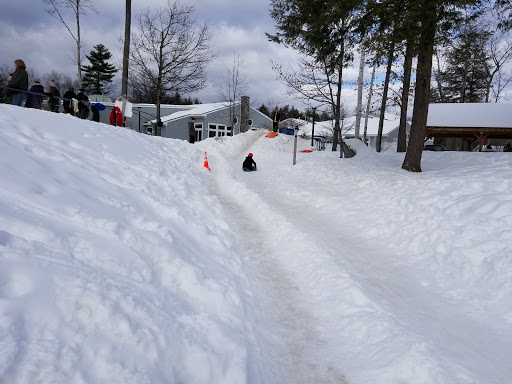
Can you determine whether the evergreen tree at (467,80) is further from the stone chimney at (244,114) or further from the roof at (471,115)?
the stone chimney at (244,114)

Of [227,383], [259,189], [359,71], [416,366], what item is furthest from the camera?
[359,71]

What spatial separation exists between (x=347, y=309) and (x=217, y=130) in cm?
3128

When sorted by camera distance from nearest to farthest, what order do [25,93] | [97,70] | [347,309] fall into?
[347,309]
[25,93]
[97,70]

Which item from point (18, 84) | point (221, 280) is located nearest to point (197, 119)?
point (18, 84)

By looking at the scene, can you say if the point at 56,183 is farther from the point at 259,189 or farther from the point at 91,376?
the point at 259,189

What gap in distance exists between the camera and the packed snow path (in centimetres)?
281

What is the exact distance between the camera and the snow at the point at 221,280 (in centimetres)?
190

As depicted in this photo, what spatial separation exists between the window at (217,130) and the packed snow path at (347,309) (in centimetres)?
2760

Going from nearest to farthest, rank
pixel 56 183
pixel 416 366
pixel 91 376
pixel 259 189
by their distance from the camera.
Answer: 1. pixel 91 376
2. pixel 416 366
3. pixel 56 183
4. pixel 259 189

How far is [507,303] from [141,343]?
438cm

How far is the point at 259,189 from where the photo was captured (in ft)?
33.4

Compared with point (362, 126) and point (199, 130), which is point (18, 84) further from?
point (362, 126)

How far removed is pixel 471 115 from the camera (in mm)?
18000

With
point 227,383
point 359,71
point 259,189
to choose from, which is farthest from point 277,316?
point 359,71
